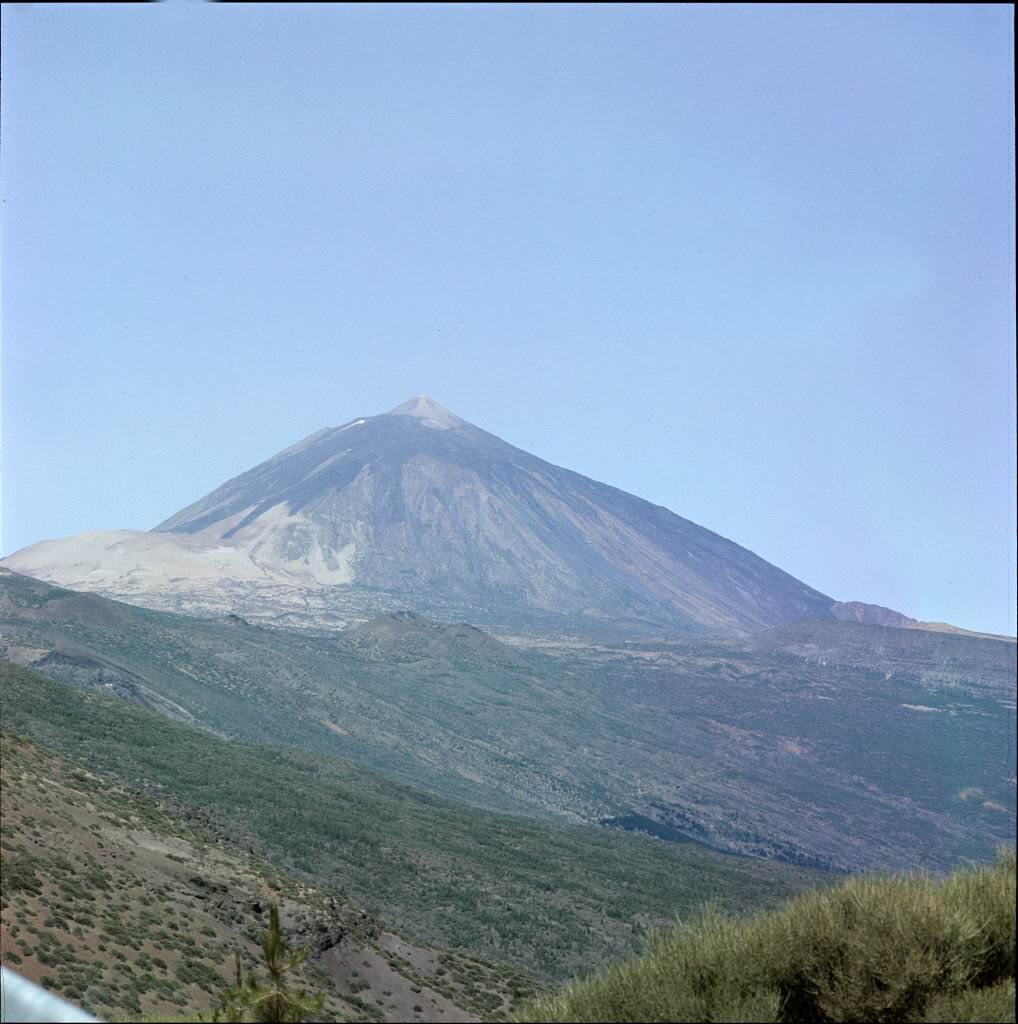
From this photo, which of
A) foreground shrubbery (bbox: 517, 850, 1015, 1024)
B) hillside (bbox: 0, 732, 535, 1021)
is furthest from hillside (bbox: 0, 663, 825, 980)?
foreground shrubbery (bbox: 517, 850, 1015, 1024)

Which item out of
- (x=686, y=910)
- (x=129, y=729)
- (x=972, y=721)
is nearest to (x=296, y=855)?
(x=129, y=729)

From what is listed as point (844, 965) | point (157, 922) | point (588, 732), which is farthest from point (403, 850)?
point (588, 732)

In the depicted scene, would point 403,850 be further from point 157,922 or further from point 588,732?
point 588,732

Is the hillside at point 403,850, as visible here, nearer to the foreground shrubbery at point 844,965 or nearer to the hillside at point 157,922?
the hillside at point 157,922

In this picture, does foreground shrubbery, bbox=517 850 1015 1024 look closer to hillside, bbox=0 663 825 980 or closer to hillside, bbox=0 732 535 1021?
hillside, bbox=0 732 535 1021

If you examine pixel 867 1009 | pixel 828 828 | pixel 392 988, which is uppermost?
pixel 867 1009

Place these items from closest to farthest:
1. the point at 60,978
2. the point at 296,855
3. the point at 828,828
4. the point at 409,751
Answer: the point at 60,978 → the point at 296,855 → the point at 409,751 → the point at 828,828

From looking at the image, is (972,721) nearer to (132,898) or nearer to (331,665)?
(331,665)

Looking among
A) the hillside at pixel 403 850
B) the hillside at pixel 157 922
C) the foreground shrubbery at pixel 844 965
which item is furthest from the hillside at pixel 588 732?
the foreground shrubbery at pixel 844 965
